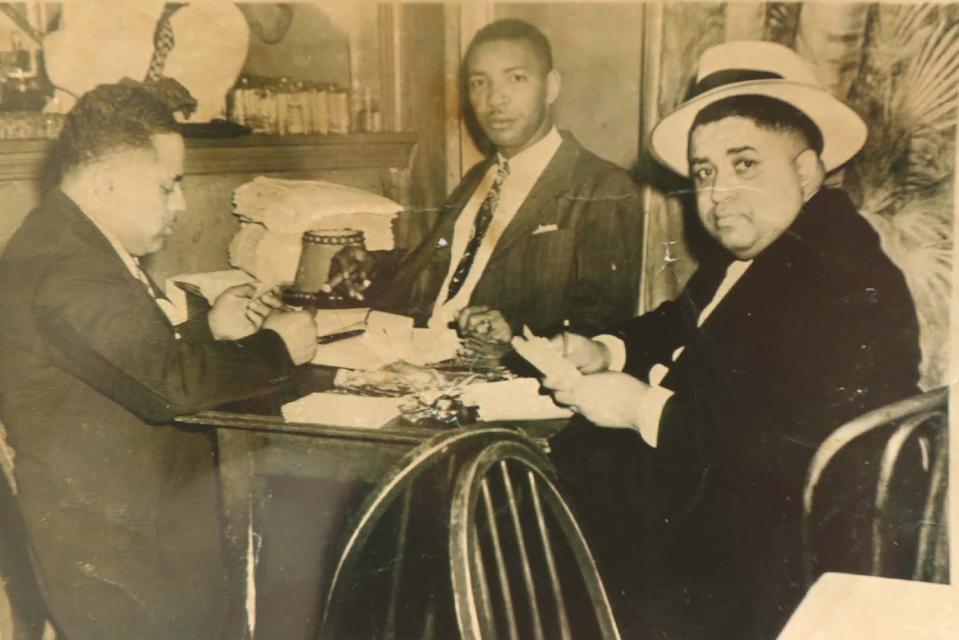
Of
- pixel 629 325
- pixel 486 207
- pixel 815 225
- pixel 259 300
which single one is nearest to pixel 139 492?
pixel 259 300

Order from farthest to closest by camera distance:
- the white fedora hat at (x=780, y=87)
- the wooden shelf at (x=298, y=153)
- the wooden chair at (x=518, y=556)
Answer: the wooden shelf at (x=298, y=153) < the white fedora hat at (x=780, y=87) < the wooden chair at (x=518, y=556)

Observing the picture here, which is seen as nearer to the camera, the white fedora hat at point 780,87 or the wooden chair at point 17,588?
the white fedora hat at point 780,87

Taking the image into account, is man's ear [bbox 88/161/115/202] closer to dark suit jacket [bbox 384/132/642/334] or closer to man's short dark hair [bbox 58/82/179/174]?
man's short dark hair [bbox 58/82/179/174]

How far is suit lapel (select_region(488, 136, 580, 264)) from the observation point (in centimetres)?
166

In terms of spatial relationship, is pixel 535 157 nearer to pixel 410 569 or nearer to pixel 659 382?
pixel 659 382

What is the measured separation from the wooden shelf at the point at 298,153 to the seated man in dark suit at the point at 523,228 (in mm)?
146

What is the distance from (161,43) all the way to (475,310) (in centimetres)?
76

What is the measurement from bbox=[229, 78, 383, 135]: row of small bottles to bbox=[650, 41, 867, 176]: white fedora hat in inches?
Result: 23.5

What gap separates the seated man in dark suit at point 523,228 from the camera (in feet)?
5.44

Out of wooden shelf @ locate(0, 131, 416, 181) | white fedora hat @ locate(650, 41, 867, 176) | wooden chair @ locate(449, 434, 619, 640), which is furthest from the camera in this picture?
wooden shelf @ locate(0, 131, 416, 181)

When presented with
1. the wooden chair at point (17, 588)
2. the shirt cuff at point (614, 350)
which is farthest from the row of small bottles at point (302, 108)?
the wooden chair at point (17, 588)

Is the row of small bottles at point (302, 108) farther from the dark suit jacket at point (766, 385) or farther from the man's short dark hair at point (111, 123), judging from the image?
the dark suit jacket at point (766, 385)

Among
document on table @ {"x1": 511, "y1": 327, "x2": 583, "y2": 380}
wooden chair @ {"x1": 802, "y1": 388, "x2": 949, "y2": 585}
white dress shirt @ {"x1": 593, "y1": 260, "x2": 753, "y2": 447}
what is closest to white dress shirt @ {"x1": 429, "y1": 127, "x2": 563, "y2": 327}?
document on table @ {"x1": 511, "y1": 327, "x2": 583, "y2": 380}

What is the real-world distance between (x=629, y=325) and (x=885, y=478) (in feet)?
1.71
